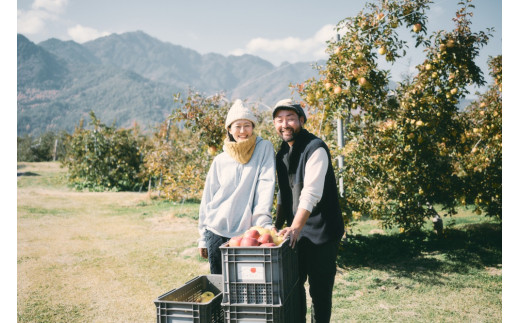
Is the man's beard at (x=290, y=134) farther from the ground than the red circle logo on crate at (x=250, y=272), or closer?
farther from the ground

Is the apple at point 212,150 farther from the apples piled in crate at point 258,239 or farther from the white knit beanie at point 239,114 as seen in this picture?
the apples piled in crate at point 258,239

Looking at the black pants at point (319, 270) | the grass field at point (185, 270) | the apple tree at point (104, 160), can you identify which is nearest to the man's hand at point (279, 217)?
the black pants at point (319, 270)

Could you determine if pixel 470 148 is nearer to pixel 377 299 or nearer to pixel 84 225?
pixel 377 299

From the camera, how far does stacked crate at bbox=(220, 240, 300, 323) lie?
6.91 feet

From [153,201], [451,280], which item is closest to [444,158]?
[451,280]

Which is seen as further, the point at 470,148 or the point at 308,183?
the point at 470,148

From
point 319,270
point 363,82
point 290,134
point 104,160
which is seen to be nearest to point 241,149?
point 290,134

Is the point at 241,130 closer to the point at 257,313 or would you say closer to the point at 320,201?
the point at 320,201

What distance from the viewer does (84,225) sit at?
9.26m

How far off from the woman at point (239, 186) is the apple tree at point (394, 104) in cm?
231

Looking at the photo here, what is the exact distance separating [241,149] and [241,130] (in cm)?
16

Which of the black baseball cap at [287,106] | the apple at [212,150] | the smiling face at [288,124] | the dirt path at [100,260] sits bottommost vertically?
the dirt path at [100,260]

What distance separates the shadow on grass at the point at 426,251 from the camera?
216 inches
